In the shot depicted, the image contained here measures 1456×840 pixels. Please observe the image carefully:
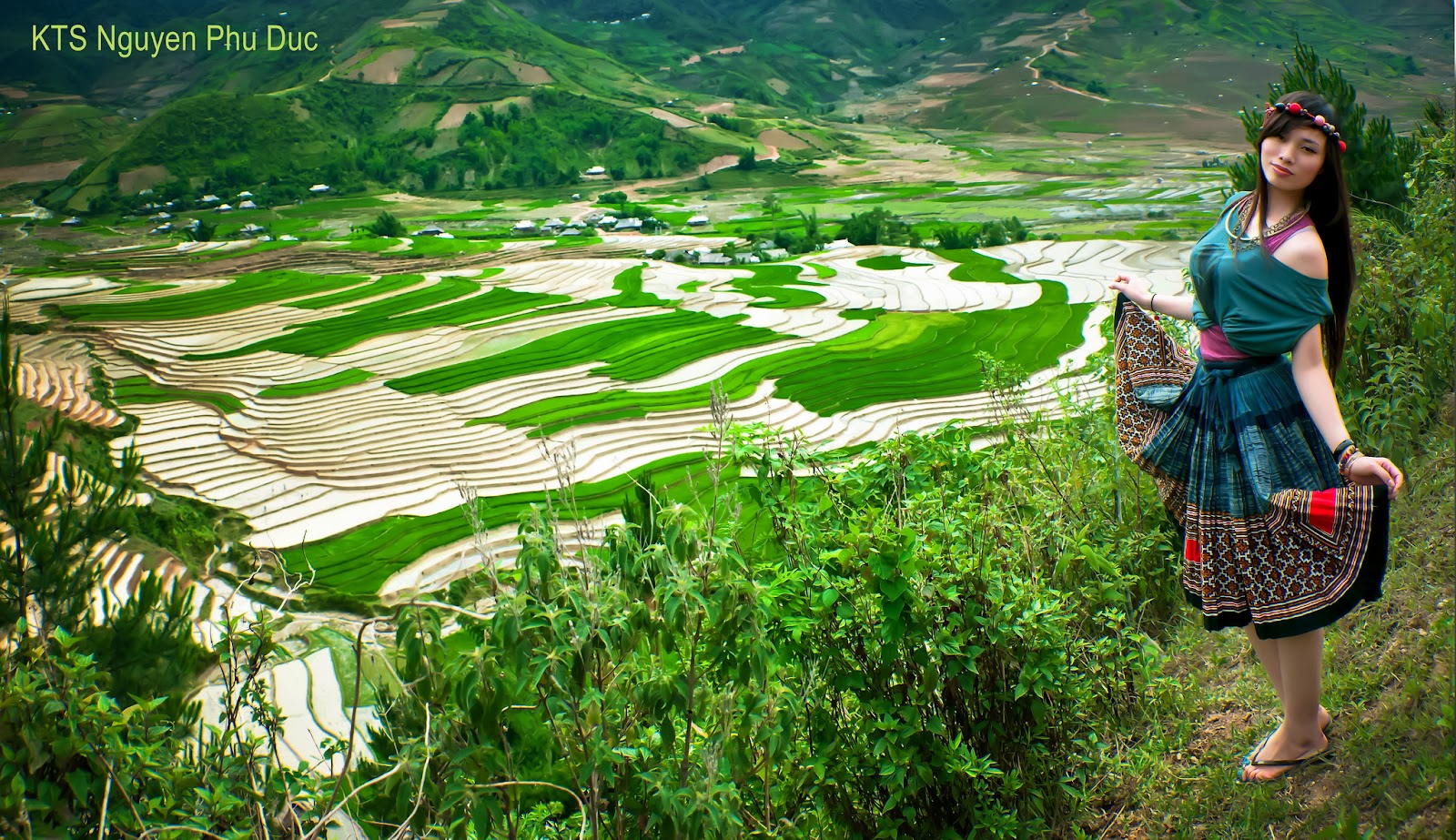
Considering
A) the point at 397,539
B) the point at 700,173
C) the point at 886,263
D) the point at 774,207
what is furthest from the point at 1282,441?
the point at 700,173

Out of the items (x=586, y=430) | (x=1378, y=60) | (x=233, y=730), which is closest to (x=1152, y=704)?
(x=233, y=730)

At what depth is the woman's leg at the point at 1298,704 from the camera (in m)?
1.36

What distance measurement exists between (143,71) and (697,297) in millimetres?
14274

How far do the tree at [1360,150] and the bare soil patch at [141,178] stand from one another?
52.1 ft

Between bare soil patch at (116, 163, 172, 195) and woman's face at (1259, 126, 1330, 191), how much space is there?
665 inches

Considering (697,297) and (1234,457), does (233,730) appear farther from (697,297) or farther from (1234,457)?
(697,297)

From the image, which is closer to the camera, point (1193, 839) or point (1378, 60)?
point (1193, 839)

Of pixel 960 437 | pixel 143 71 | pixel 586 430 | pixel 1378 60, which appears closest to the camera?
pixel 960 437

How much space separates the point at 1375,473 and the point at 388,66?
93.2ft

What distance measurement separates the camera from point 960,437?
2.53 m

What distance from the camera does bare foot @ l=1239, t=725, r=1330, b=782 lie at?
1426 millimetres

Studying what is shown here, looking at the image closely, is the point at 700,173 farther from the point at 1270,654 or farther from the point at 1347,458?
the point at 1347,458

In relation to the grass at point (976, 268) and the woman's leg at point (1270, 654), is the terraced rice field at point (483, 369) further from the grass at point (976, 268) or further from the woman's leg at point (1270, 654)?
the woman's leg at point (1270, 654)

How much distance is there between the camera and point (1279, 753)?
1.45 m
